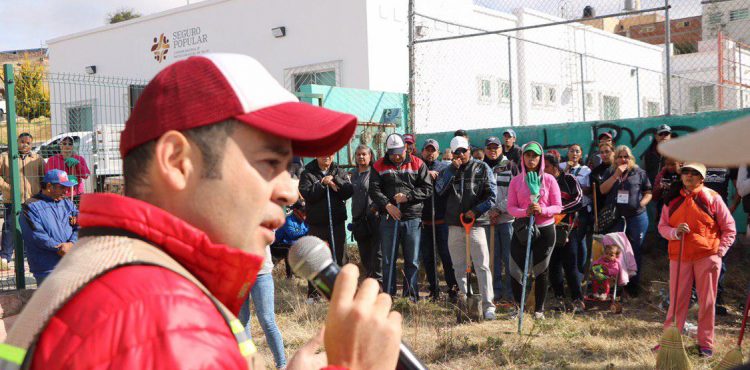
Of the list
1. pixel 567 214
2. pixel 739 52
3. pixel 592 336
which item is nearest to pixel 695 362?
pixel 592 336

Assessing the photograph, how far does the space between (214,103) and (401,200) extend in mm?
7449

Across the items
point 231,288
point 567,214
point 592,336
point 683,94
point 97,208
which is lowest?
point 592,336

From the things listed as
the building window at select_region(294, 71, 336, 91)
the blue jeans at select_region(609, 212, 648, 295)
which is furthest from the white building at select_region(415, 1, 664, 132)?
the blue jeans at select_region(609, 212, 648, 295)

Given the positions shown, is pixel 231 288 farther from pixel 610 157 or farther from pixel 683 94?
pixel 683 94

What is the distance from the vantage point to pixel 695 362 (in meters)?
6.19

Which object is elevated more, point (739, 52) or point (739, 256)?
point (739, 52)

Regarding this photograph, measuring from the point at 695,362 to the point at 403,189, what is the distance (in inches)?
153

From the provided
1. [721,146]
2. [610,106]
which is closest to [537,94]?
[610,106]

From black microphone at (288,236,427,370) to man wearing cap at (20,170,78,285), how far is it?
17.7 feet

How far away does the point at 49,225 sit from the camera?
6871mm

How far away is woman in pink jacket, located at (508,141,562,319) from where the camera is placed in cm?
785

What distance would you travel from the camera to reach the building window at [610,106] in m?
19.9

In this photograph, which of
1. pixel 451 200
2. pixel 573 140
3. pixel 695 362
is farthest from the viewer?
pixel 573 140

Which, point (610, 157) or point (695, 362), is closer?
point (695, 362)
